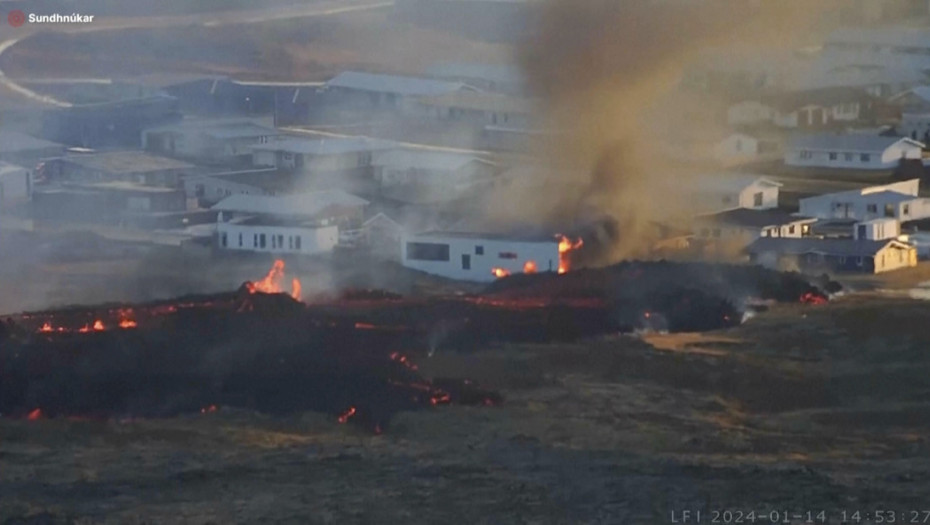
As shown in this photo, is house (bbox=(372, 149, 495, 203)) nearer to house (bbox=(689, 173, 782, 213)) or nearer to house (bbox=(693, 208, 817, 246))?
house (bbox=(689, 173, 782, 213))

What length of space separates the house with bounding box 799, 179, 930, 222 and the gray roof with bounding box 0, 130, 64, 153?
29.6 ft

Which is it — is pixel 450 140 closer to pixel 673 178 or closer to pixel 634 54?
pixel 673 178

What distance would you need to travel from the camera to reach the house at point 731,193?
870 inches

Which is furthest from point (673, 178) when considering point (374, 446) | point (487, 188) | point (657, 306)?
point (374, 446)

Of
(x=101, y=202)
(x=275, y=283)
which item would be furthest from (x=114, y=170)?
(x=275, y=283)

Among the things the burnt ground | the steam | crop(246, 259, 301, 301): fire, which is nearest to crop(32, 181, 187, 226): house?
crop(246, 259, 301, 301): fire

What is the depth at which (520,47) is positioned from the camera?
2244cm

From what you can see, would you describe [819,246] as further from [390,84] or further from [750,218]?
[390,84]

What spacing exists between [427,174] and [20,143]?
4877 millimetres

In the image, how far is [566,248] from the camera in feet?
63.9

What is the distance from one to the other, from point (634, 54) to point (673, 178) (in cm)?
270

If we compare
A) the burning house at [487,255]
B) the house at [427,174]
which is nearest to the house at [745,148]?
the house at [427,174]

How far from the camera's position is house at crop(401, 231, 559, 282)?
19.3 metres

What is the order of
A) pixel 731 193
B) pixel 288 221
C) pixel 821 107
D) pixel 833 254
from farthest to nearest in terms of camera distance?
pixel 821 107
pixel 731 193
pixel 288 221
pixel 833 254
